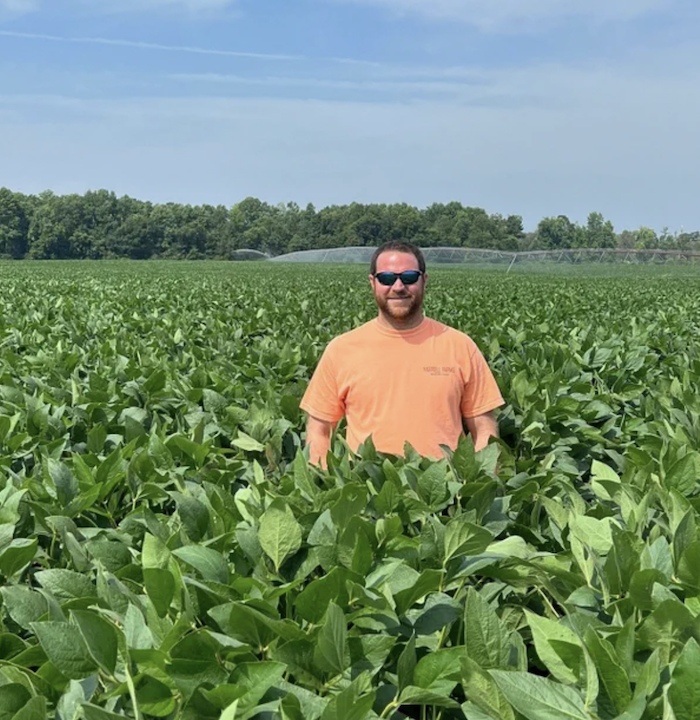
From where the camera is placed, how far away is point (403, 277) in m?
3.81

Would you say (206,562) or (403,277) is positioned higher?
(403,277)

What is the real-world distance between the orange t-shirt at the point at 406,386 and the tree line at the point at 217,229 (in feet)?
372

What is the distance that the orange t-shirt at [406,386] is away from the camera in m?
3.88

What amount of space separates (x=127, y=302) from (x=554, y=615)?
11.5 m

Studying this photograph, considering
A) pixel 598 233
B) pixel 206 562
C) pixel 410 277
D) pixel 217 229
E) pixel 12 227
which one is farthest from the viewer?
pixel 598 233

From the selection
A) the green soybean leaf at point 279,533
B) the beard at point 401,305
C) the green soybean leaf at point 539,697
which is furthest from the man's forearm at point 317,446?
the green soybean leaf at point 539,697

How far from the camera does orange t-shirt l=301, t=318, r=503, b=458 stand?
388 cm

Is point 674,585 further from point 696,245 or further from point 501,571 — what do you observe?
point 696,245

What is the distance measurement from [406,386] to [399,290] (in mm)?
500

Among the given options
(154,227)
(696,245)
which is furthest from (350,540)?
(696,245)

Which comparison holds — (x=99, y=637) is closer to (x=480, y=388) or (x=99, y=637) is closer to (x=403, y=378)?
(x=403, y=378)

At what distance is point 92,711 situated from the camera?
1106mm

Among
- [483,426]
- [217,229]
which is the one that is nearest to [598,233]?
[217,229]

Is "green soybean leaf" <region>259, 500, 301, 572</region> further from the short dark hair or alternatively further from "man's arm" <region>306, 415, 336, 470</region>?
the short dark hair
